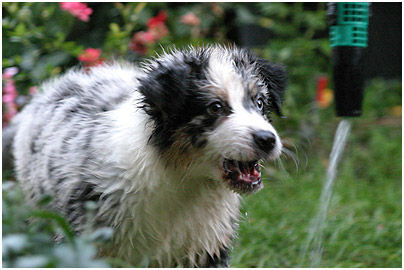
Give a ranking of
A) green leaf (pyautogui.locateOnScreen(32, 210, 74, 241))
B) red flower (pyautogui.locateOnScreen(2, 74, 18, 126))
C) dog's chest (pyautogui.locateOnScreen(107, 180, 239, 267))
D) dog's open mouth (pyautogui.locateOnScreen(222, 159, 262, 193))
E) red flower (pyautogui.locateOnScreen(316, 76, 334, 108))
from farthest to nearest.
Answer: red flower (pyautogui.locateOnScreen(316, 76, 334, 108))
red flower (pyautogui.locateOnScreen(2, 74, 18, 126))
dog's chest (pyautogui.locateOnScreen(107, 180, 239, 267))
dog's open mouth (pyautogui.locateOnScreen(222, 159, 262, 193))
green leaf (pyautogui.locateOnScreen(32, 210, 74, 241))

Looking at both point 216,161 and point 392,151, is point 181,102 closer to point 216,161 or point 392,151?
point 216,161

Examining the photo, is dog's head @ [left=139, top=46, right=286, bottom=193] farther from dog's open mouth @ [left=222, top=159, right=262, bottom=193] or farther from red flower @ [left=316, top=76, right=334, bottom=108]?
red flower @ [left=316, top=76, right=334, bottom=108]

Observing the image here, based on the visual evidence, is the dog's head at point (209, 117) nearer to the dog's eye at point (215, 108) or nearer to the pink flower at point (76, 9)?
the dog's eye at point (215, 108)

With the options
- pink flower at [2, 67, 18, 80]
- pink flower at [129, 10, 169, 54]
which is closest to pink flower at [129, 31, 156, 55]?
pink flower at [129, 10, 169, 54]

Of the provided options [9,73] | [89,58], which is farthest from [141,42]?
[9,73]

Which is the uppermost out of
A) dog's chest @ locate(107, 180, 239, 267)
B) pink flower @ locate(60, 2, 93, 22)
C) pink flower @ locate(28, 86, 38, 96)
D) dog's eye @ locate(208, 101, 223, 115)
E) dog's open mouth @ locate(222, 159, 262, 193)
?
pink flower @ locate(60, 2, 93, 22)

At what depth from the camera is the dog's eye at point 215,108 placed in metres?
2.47

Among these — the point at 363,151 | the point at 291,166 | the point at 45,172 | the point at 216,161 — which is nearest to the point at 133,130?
the point at 216,161

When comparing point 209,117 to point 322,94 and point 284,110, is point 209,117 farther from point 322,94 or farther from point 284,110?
point 322,94

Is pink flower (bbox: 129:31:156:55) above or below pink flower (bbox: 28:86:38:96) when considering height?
above

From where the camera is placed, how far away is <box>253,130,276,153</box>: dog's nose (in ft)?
7.66

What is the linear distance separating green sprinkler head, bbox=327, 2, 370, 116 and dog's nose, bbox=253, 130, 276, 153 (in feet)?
2.15

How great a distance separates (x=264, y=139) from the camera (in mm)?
2334

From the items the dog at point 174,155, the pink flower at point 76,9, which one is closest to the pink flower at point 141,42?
the pink flower at point 76,9
